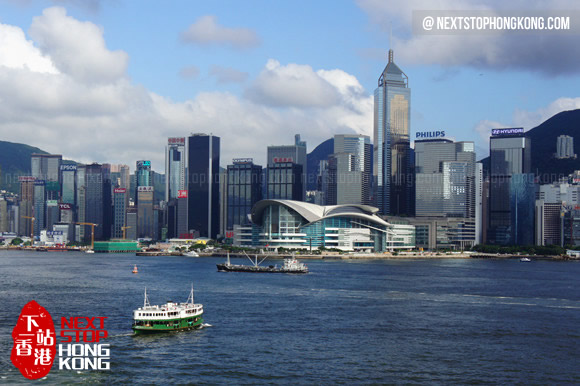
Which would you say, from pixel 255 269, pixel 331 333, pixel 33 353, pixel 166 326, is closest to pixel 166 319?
pixel 166 326

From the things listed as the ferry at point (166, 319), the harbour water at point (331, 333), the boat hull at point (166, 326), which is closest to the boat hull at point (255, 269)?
the harbour water at point (331, 333)

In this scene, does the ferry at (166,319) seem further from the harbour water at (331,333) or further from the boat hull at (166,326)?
the harbour water at (331,333)

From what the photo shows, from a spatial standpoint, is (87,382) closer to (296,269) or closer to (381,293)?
(381,293)

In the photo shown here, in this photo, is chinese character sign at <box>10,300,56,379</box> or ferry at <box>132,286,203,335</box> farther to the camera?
ferry at <box>132,286,203,335</box>

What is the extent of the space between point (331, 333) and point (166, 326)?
1356 centimetres

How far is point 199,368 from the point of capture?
44500 millimetres

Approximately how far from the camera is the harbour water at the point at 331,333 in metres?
43.5

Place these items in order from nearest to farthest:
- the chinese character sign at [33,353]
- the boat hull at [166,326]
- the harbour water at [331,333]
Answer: the chinese character sign at [33,353] → the harbour water at [331,333] → the boat hull at [166,326]

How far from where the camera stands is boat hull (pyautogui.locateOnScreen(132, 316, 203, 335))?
54.3 meters

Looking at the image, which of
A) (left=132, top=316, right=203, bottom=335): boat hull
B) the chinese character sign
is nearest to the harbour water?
the chinese character sign

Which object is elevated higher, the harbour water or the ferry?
the ferry

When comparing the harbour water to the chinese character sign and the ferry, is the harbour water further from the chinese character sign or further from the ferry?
the ferry

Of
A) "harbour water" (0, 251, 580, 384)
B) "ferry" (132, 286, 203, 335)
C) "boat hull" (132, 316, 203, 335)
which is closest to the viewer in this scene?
"harbour water" (0, 251, 580, 384)

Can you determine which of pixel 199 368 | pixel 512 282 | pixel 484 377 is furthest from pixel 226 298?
pixel 512 282
